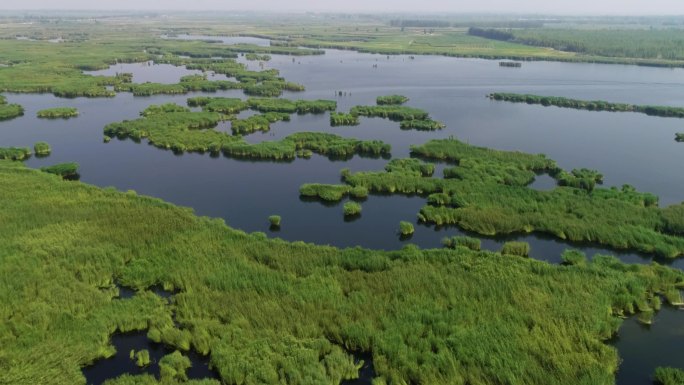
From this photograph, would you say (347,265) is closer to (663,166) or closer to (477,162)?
(477,162)

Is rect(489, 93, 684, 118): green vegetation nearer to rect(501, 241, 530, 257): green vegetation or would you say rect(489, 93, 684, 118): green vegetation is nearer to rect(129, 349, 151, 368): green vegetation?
rect(501, 241, 530, 257): green vegetation

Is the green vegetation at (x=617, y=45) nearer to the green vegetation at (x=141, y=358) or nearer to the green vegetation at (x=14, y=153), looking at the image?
the green vegetation at (x=14, y=153)

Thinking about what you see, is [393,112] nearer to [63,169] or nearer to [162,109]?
[162,109]

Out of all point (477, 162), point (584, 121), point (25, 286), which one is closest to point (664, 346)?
point (477, 162)

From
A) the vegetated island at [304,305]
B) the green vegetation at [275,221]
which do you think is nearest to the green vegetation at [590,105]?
the vegetated island at [304,305]

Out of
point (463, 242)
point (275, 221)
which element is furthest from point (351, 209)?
point (463, 242)

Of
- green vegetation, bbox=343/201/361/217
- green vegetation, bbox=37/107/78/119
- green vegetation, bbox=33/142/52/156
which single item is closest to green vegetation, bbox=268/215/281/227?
green vegetation, bbox=343/201/361/217
